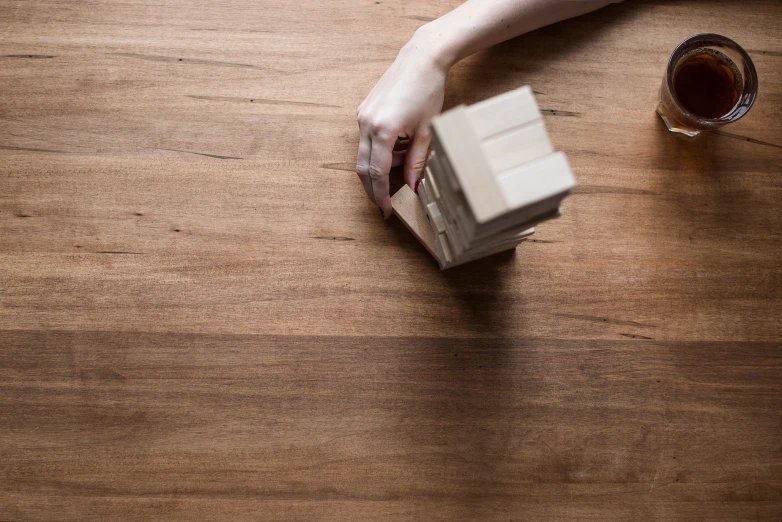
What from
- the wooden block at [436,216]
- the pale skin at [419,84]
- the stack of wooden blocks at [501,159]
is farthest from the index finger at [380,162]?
the stack of wooden blocks at [501,159]

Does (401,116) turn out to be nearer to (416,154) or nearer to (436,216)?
(416,154)

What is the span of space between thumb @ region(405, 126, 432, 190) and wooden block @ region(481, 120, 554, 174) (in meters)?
0.36

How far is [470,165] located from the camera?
56 cm

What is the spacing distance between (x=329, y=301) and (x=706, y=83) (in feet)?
2.59

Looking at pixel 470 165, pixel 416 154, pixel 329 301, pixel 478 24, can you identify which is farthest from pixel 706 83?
pixel 329 301

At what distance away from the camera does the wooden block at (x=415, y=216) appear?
3.00 ft

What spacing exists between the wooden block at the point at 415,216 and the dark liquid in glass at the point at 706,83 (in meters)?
0.51

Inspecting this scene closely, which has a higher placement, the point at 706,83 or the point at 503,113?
the point at 503,113

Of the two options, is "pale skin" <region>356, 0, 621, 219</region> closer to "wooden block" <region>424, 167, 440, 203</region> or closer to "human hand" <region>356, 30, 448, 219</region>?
"human hand" <region>356, 30, 448, 219</region>

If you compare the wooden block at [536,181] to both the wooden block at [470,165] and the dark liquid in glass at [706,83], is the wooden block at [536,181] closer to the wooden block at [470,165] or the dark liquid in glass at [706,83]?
the wooden block at [470,165]

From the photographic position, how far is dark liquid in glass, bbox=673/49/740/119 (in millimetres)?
946

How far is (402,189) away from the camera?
0.92m

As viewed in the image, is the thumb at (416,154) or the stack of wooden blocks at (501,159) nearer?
the stack of wooden blocks at (501,159)

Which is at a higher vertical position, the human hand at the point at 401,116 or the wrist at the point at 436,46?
the wrist at the point at 436,46
